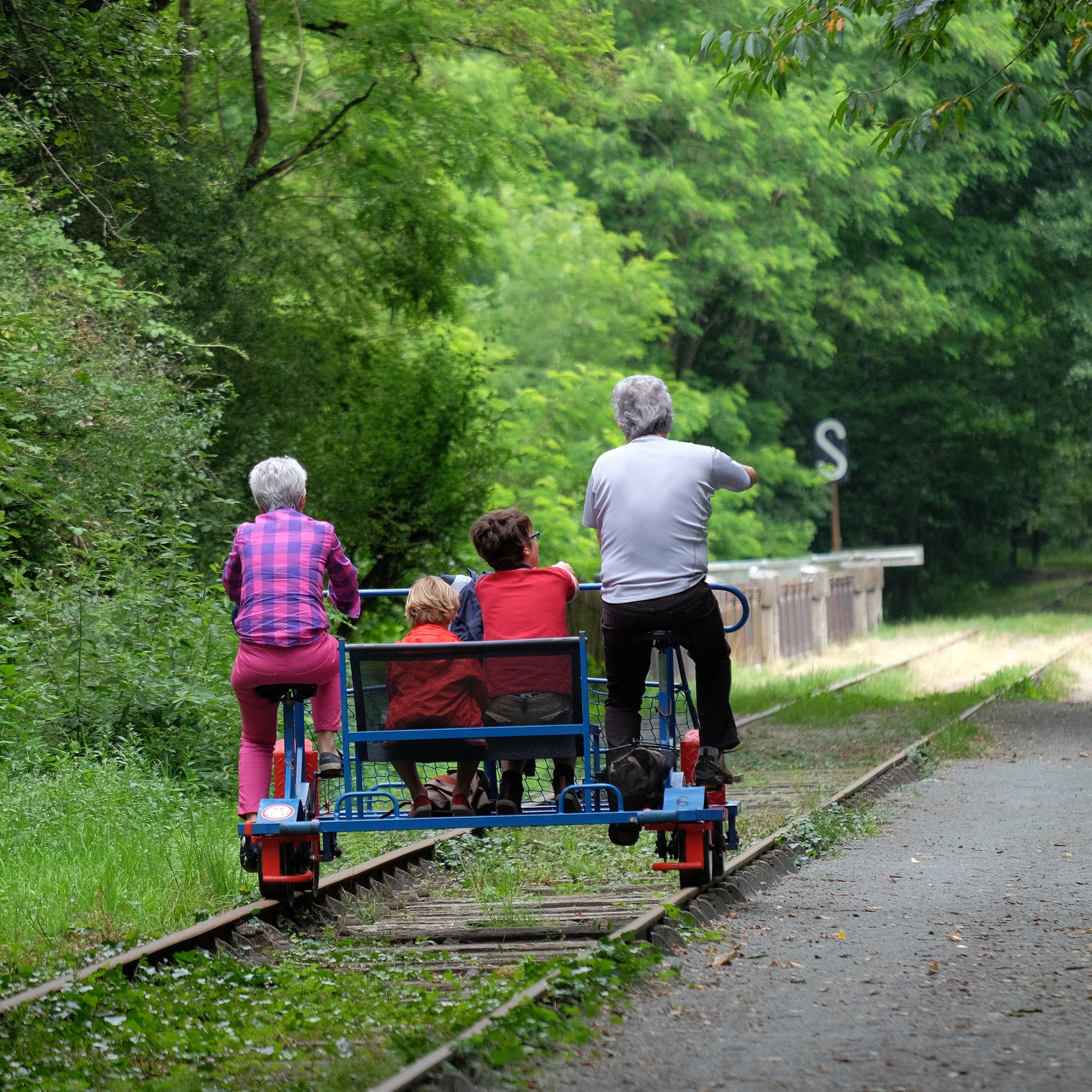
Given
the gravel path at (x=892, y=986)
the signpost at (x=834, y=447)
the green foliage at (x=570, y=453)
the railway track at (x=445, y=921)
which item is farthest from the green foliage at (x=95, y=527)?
the signpost at (x=834, y=447)

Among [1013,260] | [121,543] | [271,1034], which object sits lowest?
[271,1034]

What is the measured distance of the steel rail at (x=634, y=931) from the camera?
465cm

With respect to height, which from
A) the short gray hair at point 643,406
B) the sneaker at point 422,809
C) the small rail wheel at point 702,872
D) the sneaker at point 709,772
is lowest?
the small rail wheel at point 702,872

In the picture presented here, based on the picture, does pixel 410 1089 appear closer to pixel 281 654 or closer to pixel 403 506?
pixel 281 654

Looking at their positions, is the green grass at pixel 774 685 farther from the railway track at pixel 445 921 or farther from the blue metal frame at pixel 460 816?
the blue metal frame at pixel 460 816

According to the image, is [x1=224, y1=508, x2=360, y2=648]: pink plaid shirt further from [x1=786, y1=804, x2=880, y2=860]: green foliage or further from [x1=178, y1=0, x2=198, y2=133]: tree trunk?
[x1=178, y1=0, x2=198, y2=133]: tree trunk

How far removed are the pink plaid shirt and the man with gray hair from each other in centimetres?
114

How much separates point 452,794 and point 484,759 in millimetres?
380

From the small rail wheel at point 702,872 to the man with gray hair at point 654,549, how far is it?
0.38m

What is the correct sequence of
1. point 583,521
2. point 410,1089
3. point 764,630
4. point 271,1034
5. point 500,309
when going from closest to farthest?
1. point 410,1089
2. point 271,1034
3. point 583,521
4. point 764,630
5. point 500,309

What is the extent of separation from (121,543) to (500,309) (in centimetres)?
1988

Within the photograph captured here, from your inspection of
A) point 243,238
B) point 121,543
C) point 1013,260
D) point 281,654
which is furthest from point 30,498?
point 1013,260

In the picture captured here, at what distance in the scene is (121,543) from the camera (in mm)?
12461

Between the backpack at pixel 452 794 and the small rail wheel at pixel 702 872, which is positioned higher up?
the backpack at pixel 452 794
